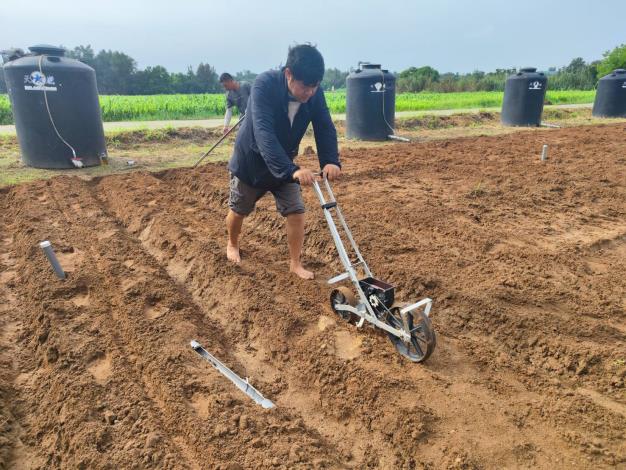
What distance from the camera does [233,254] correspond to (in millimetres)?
4602

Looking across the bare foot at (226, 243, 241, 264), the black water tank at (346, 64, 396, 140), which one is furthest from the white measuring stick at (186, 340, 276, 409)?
Answer: the black water tank at (346, 64, 396, 140)

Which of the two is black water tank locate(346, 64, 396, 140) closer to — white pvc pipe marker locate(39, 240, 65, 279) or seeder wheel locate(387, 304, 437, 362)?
white pvc pipe marker locate(39, 240, 65, 279)

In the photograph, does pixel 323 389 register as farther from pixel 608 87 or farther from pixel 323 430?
pixel 608 87

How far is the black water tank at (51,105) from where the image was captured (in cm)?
865

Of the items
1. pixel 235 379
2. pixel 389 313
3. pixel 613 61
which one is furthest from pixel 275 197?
pixel 613 61

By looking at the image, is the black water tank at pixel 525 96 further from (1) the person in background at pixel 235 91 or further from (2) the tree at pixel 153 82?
(2) the tree at pixel 153 82

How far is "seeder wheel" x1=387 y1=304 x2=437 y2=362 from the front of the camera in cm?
278

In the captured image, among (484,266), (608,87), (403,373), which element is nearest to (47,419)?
(403,373)

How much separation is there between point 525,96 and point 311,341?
15.8m

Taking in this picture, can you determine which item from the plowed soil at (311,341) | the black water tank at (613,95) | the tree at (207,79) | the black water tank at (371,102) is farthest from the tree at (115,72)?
the plowed soil at (311,341)

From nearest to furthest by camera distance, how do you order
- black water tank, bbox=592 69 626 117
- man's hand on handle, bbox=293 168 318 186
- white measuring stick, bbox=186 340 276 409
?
white measuring stick, bbox=186 340 276 409 < man's hand on handle, bbox=293 168 318 186 < black water tank, bbox=592 69 626 117

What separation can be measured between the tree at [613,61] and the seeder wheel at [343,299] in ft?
136

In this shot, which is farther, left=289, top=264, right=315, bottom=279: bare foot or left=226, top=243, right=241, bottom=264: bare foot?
left=226, top=243, right=241, bottom=264: bare foot

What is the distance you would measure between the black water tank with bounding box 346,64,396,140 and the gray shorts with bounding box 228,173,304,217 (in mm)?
9430
